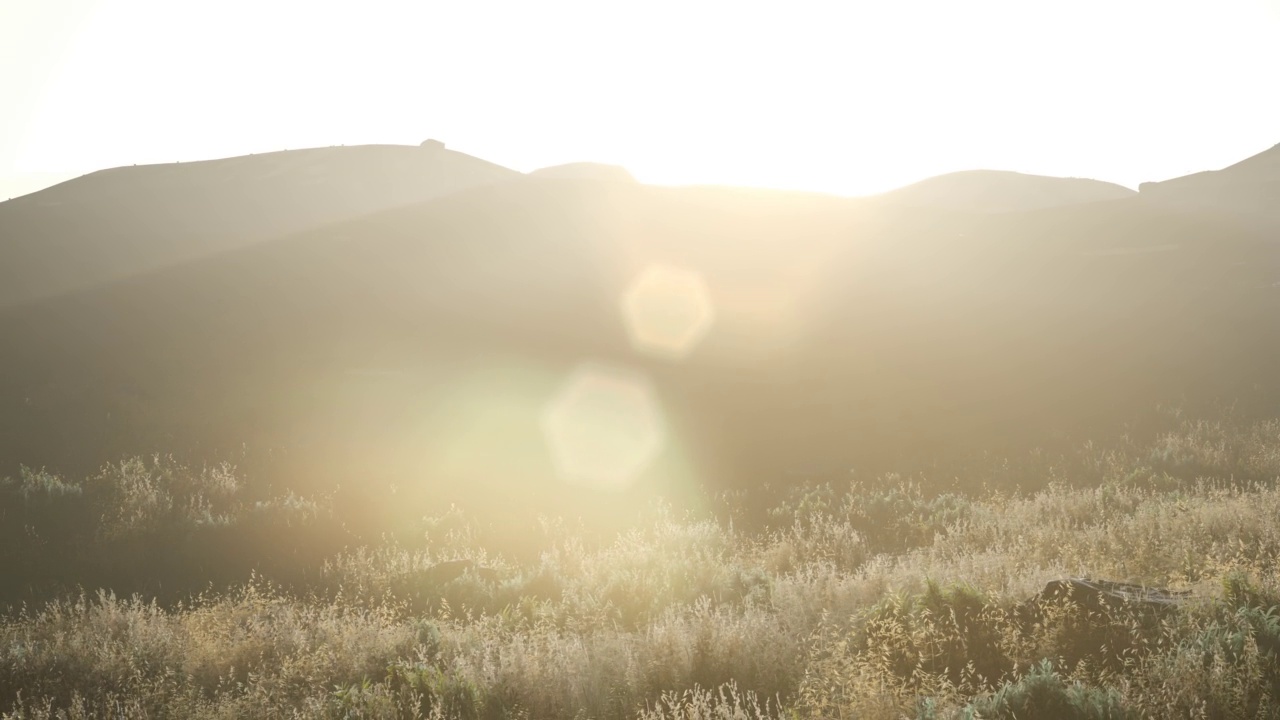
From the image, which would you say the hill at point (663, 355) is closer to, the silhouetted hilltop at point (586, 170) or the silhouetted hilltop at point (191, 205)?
the silhouetted hilltop at point (191, 205)

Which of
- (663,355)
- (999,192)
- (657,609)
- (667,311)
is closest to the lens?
(657,609)

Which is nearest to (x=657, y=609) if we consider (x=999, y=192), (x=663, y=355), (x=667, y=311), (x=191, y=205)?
(x=663, y=355)

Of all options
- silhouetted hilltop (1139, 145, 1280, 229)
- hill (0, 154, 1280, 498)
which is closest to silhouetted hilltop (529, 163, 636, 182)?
hill (0, 154, 1280, 498)

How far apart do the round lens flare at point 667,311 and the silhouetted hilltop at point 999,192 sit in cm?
6518

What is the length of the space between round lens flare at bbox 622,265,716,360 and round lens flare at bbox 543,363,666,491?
3.12 metres

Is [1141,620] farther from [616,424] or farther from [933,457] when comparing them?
[616,424]

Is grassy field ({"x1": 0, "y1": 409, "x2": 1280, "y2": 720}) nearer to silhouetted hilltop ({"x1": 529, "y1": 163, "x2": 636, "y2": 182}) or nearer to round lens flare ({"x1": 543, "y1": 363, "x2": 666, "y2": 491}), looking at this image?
round lens flare ({"x1": 543, "y1": 363, "x2": 666, "y2": 491})

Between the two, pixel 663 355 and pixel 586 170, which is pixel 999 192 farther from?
pixel 663 355

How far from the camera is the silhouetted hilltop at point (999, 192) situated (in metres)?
93.8

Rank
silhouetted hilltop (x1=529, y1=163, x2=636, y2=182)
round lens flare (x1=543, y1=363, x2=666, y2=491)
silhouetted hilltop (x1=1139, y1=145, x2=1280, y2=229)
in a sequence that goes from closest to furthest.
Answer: round lens flare (x1=543, y1=363, x2=666, y2=491) < silhouetted hilltop (x1=1139, y1=145, x2=1280, y2=229) < silhouetted hilltop (x1=529, y1=163, x2=636, y2=182)

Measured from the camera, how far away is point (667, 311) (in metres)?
31.9

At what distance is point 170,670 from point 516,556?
18.4ft

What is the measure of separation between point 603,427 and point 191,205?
64.0 meters

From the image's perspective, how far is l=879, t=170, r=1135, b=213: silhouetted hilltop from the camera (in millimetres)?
93750
